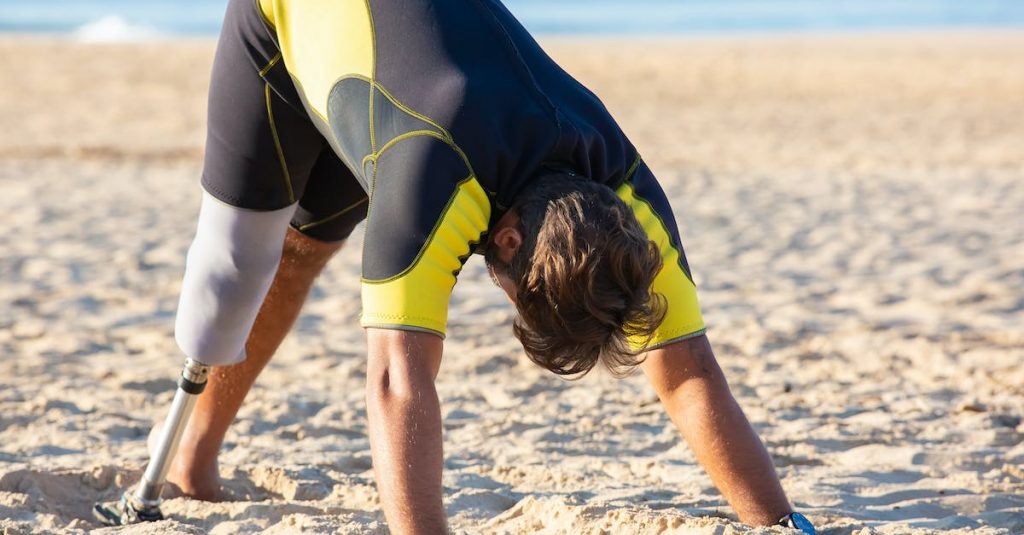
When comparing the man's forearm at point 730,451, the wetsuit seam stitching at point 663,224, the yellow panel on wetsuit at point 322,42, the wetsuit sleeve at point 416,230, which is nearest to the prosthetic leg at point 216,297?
the yellow panel on wetsuit at point 322,42

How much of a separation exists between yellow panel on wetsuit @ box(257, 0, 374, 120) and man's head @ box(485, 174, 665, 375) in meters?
0.41

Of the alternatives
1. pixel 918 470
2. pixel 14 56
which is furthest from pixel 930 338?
pixel 14 56

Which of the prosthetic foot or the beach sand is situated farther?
the beach sand

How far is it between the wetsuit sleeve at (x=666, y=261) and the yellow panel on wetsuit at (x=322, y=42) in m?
0.56

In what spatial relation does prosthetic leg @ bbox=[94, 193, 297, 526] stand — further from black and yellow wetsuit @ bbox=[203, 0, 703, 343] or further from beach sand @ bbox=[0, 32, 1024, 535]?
beach sand @ bbox=[0, 32, 1024, 535]

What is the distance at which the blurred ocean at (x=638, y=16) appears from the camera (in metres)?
35.8

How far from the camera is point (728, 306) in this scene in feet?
16.8

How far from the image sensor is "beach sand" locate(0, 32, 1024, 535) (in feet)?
9.56

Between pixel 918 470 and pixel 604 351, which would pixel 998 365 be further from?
pixel 604 351

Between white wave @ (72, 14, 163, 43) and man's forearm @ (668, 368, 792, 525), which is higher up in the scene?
white wave @ (72, 14, 163, 43)

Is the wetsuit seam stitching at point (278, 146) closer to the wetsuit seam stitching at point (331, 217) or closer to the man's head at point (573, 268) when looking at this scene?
the wetsuit seam stitching at point (331, 217)

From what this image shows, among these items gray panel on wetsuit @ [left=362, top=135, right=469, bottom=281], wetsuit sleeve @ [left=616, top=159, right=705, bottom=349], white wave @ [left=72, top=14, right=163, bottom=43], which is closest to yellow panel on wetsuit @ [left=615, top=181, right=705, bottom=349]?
wetsuit sleeve @ [left=616, top=159, right=705, bottom=349]

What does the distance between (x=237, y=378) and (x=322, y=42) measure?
3.38 feet

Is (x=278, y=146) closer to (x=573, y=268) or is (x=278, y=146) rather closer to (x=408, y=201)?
(x=408, y=201)
